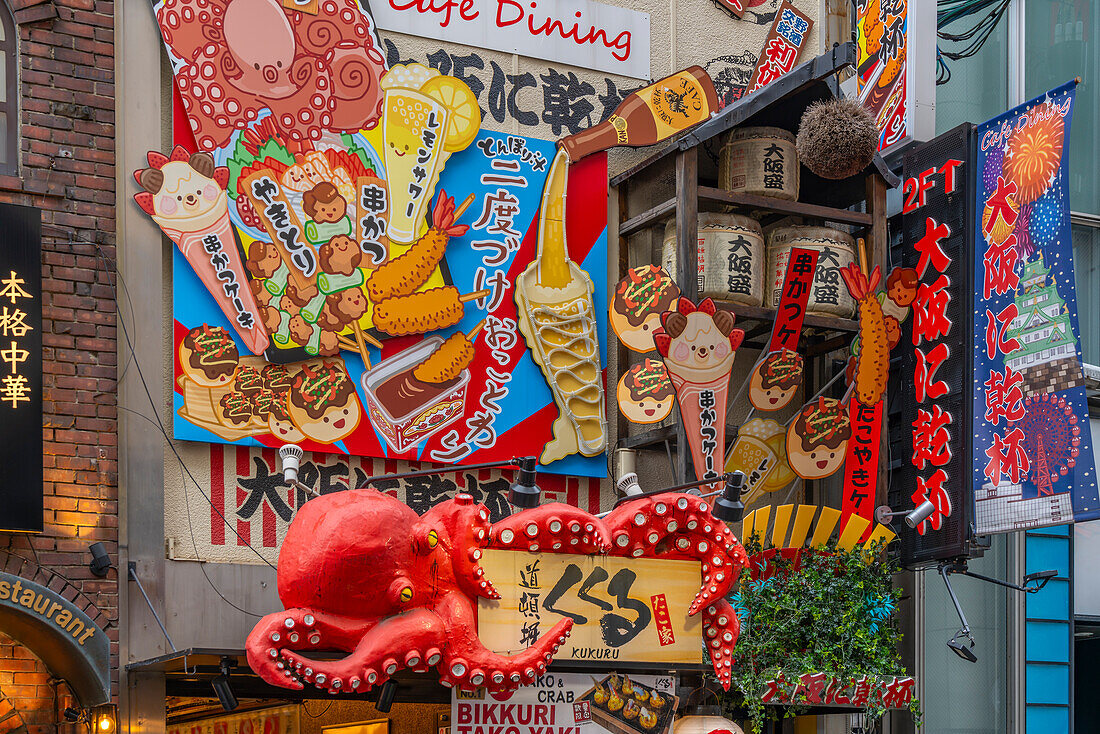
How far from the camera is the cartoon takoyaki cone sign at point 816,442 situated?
40.3 feet

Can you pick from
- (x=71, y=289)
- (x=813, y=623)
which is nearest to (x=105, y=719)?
(x=71, y=289)

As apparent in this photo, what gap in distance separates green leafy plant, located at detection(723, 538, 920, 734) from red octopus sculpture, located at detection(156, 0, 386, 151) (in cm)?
550

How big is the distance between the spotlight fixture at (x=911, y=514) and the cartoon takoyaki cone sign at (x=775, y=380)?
139 cm

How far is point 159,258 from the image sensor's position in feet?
35.7

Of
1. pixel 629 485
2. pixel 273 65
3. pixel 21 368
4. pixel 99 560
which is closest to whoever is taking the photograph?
pixel 21 368

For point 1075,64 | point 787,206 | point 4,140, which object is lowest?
point 787,206

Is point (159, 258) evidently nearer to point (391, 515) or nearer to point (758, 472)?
point (391, 515)

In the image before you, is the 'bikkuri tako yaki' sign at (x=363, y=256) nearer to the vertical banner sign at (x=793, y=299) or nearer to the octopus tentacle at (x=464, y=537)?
the octopus tentacle at (x=464, y=537)

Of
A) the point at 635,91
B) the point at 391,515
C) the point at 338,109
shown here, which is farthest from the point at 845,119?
the point at 391,515

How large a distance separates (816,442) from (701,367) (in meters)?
1.55

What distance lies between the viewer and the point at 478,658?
960 cm

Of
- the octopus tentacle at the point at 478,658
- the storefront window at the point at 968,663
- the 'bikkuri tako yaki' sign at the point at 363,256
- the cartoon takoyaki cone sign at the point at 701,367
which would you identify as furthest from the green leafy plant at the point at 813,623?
the storefront window at the point at 968,663

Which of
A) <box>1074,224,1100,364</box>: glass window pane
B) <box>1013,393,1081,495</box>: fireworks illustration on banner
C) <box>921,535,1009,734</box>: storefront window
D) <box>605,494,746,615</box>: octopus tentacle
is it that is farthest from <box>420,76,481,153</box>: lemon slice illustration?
<box>1074,224,1100,364</box>: glass window pane

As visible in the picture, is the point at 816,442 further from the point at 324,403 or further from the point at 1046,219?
the point at 324,403
